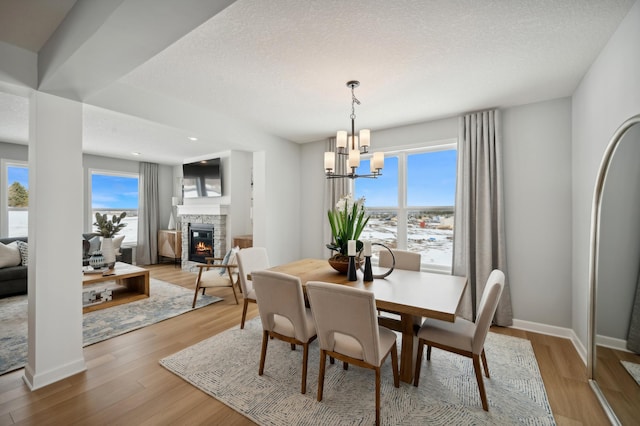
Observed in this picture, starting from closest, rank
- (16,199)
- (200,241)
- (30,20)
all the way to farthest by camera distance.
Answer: (30,20)
(16,199)
(200,241)

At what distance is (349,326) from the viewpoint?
1.67 metres

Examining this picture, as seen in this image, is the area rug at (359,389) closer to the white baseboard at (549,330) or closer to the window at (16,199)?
the white baseboard at (549,330)

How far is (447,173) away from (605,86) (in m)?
1.75

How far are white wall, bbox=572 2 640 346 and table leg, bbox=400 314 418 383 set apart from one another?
62.9 inches

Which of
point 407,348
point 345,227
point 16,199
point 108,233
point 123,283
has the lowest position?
point 123,283

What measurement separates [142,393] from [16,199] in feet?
17.8

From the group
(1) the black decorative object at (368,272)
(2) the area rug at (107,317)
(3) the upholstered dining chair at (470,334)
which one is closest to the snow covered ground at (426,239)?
(3) the upholstered dining chair at (470,334)

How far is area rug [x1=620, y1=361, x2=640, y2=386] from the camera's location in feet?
5.03

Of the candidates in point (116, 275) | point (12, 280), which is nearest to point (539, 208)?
point (116, 275)

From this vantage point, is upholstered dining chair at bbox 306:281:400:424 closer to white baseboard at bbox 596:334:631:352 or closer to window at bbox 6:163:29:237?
white baseboard at bbox 596:334:631:352

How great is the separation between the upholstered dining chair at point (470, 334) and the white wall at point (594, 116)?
3.97 ft

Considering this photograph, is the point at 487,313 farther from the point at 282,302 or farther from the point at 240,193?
the point at 240,193

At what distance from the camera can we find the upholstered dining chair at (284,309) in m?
1.90

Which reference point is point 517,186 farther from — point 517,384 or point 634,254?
point 517,384
